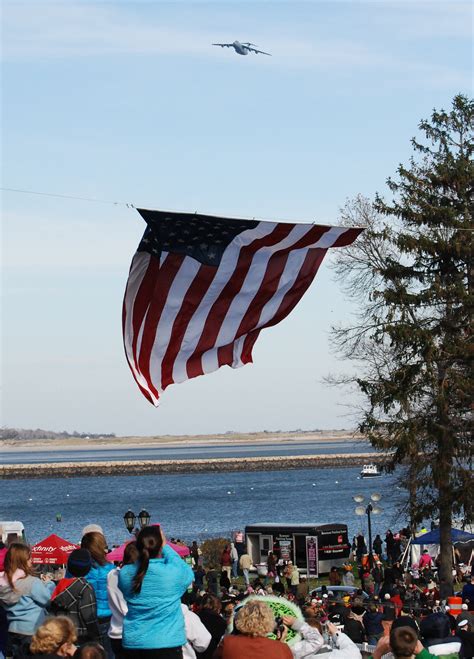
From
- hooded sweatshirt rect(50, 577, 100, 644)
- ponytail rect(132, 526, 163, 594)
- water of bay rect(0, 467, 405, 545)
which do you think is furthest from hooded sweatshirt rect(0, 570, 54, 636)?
water of bay rect(0, 467, 405, 545)

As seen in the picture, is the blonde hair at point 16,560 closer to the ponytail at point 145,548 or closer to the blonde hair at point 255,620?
the ponytail at point 145,548

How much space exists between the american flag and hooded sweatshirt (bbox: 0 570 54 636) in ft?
13.9

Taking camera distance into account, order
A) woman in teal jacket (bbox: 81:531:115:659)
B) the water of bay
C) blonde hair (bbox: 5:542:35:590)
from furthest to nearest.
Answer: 1. the water of bay
2. woman in teal jacket (bbox: 81:531:115:659)
3. blonde hair (bbox: 5:542:35:590)

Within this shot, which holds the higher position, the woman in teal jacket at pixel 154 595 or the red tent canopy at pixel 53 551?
the woman in teal jacket at pixel 154 595

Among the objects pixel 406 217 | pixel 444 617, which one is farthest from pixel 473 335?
pixel 444 617

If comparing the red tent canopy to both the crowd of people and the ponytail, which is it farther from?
the ponytail

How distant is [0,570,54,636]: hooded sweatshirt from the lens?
8.09 meters

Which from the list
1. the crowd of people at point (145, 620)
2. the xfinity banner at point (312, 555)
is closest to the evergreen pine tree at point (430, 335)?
the xfinity banner at point (312, 555)

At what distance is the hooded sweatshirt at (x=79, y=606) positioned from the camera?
7883 millimetres

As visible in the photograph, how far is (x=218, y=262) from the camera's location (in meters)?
12.6

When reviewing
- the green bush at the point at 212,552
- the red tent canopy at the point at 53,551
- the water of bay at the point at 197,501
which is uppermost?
the red tent canopy at the point at 53,551

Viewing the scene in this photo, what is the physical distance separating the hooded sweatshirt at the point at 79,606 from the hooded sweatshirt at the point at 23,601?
174 millimetres

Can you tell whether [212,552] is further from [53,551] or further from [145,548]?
[145,548]

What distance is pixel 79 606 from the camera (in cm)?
790
